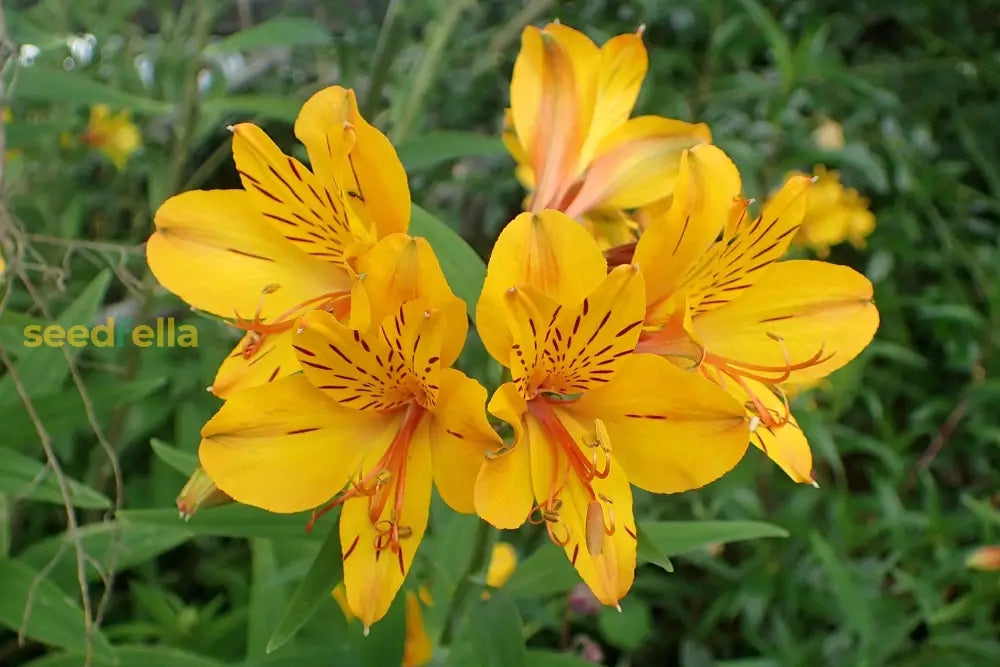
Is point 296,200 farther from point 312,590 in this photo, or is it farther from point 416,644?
point 416,644

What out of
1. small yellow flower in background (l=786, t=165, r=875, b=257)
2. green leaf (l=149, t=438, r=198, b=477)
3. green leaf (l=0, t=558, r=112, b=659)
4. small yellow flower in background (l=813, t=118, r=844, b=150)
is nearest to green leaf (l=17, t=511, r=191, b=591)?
green leaf (l=0, t=558, r=112, b=659)

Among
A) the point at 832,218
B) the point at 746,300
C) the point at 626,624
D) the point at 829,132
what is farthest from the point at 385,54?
the point at 829,132

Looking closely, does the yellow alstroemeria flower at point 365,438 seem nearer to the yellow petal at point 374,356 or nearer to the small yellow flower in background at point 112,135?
the yellow petal at point 374,356

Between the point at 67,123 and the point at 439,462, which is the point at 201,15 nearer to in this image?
the point at 67,123

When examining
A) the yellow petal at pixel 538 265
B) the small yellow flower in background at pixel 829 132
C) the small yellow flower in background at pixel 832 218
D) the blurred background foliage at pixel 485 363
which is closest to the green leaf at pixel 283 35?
the blurred background foliage at pixel 485 363

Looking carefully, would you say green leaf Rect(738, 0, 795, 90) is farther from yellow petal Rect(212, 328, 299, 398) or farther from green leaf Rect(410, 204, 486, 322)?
yellow petal Rect(212, 328, 299, 398)

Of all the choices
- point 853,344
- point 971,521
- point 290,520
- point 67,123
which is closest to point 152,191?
point 67,123
